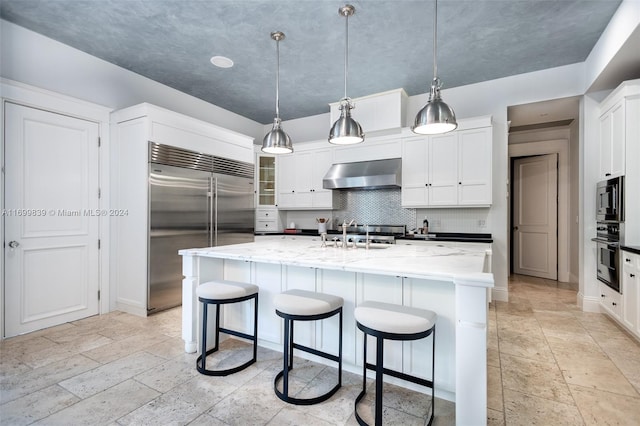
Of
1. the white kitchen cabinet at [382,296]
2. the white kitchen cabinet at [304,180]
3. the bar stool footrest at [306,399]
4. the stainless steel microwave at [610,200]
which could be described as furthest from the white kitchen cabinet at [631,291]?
the white kitchen cabinet at [304,180]

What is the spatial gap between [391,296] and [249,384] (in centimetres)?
115

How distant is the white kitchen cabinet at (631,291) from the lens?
2.66 metres

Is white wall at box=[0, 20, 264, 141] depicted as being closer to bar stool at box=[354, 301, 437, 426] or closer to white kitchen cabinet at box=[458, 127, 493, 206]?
bar stool at box=[354, 301, 437, 426]

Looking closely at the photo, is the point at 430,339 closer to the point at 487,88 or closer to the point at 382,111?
the point at 382,111

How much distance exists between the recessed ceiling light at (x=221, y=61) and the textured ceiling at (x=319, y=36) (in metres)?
0.08

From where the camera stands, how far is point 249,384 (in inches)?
81.9

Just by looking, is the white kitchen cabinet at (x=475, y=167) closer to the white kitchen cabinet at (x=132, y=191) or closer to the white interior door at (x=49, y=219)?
the white kitchen cabinet at (x=132, y=191)

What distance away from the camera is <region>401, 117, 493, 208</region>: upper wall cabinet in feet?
12.9

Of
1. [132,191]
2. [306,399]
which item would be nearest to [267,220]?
[132,191]

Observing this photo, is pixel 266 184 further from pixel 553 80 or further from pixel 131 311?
pixel 553 80

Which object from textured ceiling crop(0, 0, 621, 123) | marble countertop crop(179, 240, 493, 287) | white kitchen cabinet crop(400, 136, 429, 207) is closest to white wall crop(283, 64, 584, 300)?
textured ceiling crop(0, 0, 621, 123)

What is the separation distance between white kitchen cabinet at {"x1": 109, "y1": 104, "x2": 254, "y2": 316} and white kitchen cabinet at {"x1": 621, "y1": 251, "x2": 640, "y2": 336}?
486 centimetres

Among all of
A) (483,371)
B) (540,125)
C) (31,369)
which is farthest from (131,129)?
(540,125)

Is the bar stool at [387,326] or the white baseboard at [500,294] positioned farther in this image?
the white baseboard at [500,294]
